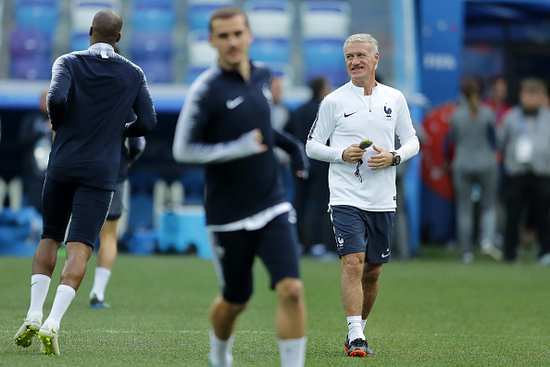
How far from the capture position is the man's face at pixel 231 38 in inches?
186

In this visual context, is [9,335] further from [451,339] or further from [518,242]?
[518,242]

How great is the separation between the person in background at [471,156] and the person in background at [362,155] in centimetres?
808

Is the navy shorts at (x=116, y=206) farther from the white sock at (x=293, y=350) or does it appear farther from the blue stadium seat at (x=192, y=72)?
the blue stadium seat at (x=192, y=72)

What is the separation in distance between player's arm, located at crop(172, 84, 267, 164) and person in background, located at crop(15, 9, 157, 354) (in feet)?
5.64

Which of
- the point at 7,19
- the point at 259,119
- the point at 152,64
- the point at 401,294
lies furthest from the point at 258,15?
the point at 259,119

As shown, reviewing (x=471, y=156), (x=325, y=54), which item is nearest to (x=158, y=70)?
(x=325, y=54)

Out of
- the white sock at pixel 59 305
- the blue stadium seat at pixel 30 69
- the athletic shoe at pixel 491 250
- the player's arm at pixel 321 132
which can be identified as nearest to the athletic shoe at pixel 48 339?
the white sock at pixel 59 305

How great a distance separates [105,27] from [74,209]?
1184 mm

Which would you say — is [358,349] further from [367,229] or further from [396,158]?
[396,158]

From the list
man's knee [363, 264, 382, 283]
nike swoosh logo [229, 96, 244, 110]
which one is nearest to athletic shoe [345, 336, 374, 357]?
man's knee [363, 264, 382, 283]

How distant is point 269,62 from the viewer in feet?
55.9

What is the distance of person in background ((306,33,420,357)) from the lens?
6492 millimetres

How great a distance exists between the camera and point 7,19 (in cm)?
1703

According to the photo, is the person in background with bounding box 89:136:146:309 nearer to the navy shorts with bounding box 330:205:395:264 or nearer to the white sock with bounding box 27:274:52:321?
the white sock with bounding box 27:274:52:321
